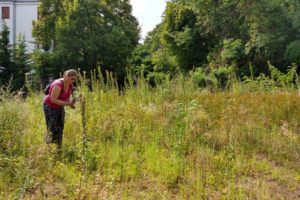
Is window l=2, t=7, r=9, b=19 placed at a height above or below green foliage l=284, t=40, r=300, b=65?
above

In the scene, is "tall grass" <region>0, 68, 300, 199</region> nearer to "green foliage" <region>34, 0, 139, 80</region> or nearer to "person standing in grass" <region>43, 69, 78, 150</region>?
"person standing in grass" <region>43, 69, 78, 150</region>

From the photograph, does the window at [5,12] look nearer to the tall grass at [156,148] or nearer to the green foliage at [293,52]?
the green foliage at [293,52]

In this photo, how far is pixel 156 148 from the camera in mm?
5938

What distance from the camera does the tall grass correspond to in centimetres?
460

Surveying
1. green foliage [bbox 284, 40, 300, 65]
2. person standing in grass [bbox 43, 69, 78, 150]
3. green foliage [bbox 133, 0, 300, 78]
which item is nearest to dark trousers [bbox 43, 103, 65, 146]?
person standing in grass [bbox 43, 69, 78, 150]

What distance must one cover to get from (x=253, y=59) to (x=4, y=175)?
25.1 meters

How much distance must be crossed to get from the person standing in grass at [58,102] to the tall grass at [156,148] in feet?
0.81

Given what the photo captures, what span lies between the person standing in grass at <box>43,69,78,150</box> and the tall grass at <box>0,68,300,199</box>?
0.25m

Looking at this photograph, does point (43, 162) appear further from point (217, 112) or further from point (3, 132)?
point (217, 112)

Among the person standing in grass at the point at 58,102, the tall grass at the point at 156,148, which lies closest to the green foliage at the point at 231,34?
the tall grass at the point at 156,148

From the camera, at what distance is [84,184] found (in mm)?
4402

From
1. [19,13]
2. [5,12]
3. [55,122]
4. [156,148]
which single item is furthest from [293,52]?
[5,12]

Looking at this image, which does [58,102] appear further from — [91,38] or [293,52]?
[91,38]

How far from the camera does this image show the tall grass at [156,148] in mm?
4598
